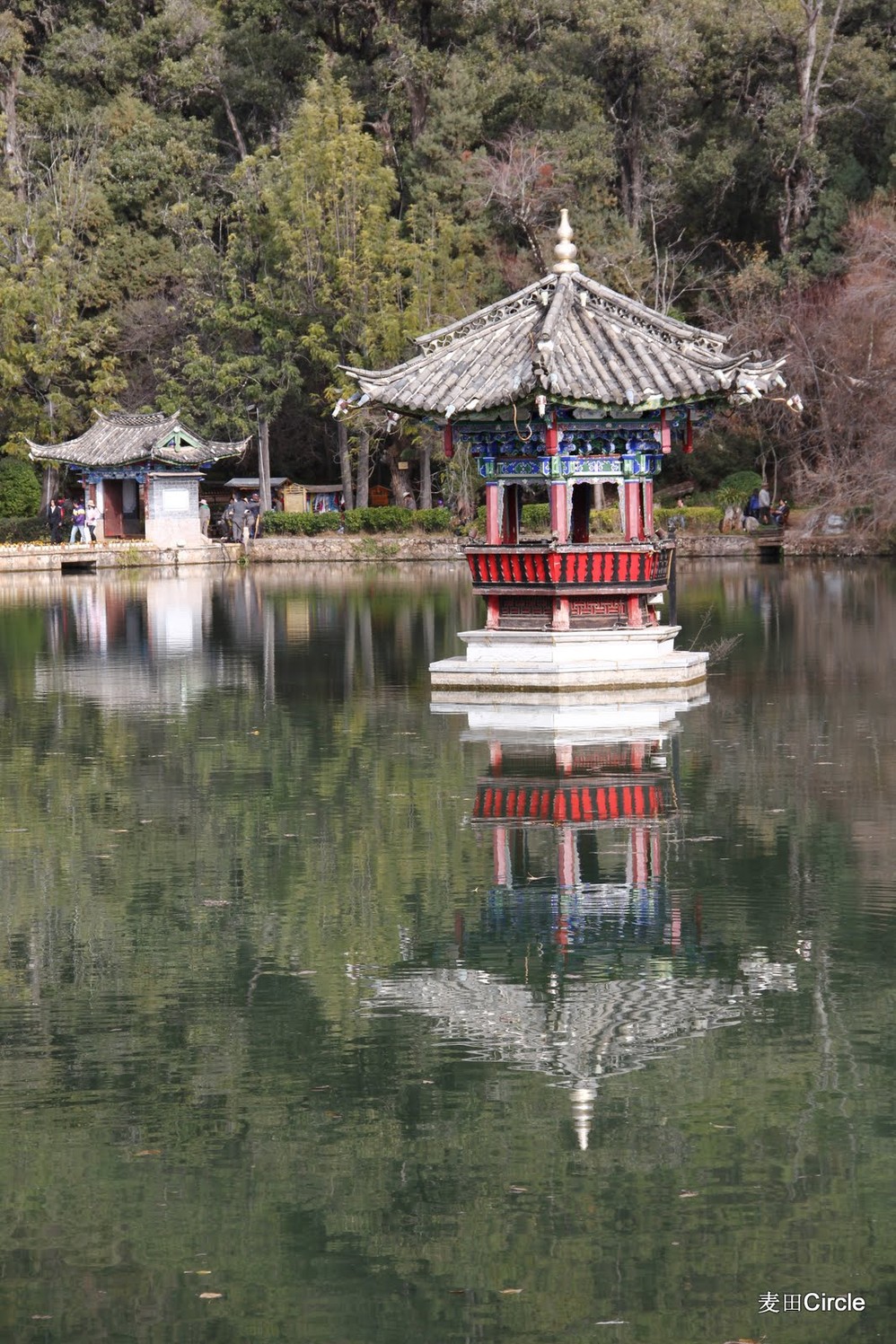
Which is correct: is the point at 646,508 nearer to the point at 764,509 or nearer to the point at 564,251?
the point at 564,251

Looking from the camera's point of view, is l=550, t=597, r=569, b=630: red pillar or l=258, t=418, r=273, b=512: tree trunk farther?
l=258, t=418, r=273, b=512: tree trunk

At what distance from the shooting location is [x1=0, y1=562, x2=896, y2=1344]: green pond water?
5.89 meters

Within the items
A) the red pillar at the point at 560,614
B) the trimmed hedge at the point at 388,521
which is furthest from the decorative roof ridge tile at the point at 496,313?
the trimmed hedge at the point at 388,521

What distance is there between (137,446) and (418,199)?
38.6ft

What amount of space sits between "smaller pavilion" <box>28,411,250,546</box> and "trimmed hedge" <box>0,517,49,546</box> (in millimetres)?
1988

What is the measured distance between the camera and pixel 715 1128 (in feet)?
23.2

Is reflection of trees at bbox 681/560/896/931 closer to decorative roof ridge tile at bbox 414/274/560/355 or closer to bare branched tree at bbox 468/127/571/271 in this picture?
decorative roof ridge tile at bbox 414/274/560/355

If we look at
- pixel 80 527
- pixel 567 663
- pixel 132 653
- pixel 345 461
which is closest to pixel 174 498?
pixel 80 527

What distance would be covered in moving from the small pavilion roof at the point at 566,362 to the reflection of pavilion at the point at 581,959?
26.3 ft

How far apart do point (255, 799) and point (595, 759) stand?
318cm

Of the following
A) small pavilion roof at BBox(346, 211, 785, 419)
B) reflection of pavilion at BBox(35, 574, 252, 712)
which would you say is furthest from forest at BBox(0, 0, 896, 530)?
small pavilion roof at BBox(346, 211, 785, 419)

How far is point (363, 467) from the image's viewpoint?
191 feet

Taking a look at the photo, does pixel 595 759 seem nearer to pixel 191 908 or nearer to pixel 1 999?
pixel 191 908

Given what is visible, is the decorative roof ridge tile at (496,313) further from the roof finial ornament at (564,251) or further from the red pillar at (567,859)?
the red pillar at (567,859)
